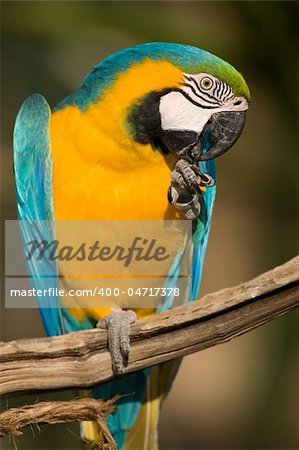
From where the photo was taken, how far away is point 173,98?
1574 mm

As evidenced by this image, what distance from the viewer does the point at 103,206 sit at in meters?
1.63

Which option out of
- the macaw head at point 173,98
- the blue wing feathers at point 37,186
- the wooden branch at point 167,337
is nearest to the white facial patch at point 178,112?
the macaw head at point 173,98

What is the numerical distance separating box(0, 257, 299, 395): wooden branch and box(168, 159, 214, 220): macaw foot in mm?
289

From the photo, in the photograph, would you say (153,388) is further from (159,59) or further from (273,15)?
(273,15)

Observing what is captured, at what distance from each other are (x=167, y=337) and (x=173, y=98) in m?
0.57

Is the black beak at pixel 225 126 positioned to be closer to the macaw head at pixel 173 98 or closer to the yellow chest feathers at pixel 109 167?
the macaw head at pixel 173 98

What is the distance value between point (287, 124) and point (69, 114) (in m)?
1.29

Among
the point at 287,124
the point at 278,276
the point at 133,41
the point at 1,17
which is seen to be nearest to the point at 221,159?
the point at 287,124

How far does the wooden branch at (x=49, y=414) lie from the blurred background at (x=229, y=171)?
1.02 metres

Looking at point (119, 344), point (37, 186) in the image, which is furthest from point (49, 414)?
point (37, 186)

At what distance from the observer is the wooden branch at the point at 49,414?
4.50 ft

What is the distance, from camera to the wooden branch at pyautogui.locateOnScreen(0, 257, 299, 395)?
55.1 inches

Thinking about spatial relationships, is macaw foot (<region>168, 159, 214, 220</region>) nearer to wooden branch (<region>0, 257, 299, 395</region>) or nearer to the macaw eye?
the macaw eye

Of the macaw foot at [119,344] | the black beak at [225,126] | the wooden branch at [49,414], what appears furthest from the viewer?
the black beak at [225,126]
